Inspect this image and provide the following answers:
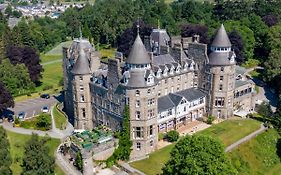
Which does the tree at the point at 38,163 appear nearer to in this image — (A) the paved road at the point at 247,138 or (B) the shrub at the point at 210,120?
(A) the paved road at the point at 247,138

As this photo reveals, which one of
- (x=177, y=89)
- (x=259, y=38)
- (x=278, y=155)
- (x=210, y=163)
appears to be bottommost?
(x=278, y=155)

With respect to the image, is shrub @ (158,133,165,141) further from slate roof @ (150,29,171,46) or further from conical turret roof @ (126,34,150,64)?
slate roof @ (150,29,171,46)

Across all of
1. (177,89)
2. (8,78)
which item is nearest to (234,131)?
(177,89)

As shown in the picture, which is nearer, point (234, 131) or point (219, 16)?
point (234, 131)

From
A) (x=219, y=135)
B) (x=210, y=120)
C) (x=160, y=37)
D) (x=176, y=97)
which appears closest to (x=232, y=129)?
(x=219, y=135)

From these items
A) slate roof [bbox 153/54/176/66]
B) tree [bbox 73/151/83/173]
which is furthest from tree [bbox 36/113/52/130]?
slate roof [bbox 153/54/176/66]

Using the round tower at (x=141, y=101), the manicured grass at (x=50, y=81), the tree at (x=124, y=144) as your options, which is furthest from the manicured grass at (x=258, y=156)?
the manicured grass at (x=50, y=81)

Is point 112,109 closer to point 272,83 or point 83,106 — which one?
point 83,106

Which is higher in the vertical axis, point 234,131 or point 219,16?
point 219,16
